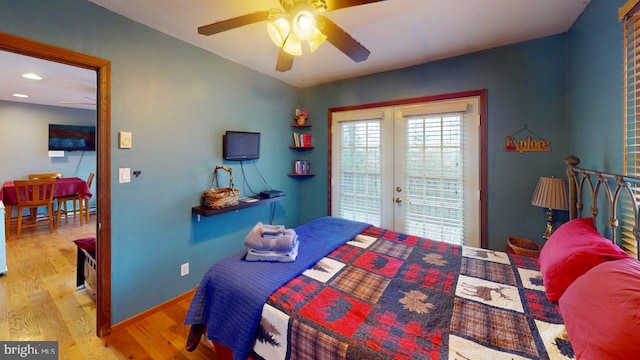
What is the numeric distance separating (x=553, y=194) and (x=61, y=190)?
23.4ft

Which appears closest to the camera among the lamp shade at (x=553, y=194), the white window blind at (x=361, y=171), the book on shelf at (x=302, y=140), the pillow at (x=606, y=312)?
the pillow at (x=606, y=312)

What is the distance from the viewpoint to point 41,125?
16.7ft

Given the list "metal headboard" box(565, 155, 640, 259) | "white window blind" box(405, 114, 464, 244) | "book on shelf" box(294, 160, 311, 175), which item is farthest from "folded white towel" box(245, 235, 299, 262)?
"book on shelf" box(294, 160, 311, 175)

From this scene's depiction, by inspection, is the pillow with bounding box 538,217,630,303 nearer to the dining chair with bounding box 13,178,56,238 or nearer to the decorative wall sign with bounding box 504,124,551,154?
the decorative wall sign with bounding box 504,124,551,154

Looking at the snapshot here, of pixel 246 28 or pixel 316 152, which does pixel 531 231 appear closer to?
pixel 316 152

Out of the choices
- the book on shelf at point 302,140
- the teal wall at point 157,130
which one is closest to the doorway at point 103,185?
the teal wall at point 157,130

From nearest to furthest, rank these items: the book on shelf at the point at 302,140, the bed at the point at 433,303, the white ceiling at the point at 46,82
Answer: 1. the bed at the point at 433,303
2. the white ceiling at the point at 46,82
3. the book on shelf at the point at 302,140

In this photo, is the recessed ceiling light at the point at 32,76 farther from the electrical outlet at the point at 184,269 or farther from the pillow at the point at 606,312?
the pillow at the point at 606,312

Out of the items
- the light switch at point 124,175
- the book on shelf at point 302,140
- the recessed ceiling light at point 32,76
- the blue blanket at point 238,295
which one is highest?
the recessed ceiling light at point 32,76

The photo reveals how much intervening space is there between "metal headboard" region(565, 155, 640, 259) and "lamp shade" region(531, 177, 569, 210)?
0.10m

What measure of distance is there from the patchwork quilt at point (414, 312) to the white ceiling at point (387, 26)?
1.79m

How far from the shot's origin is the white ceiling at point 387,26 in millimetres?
1781

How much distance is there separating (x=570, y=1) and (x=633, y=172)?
1.27 m

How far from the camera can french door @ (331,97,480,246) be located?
2635mm
